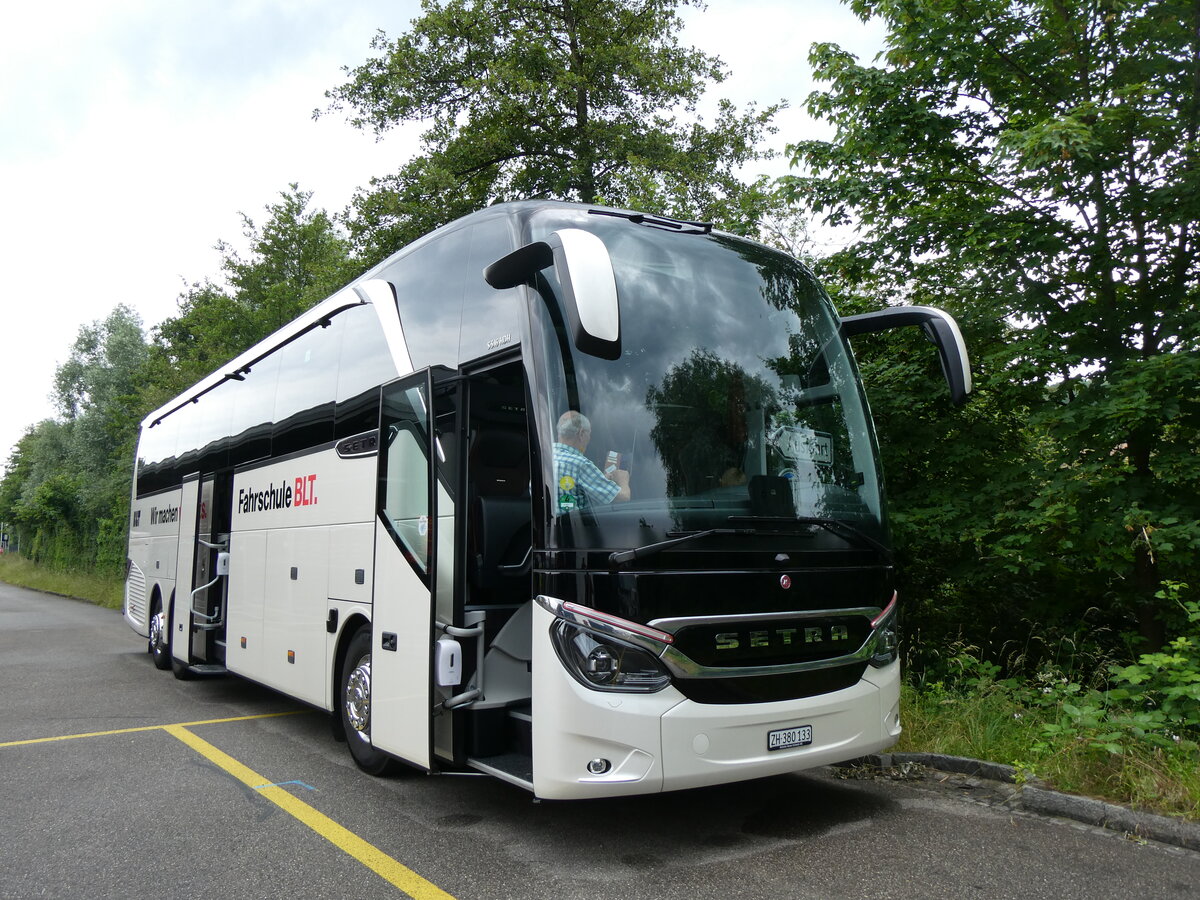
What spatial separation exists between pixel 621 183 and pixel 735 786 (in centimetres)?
1624

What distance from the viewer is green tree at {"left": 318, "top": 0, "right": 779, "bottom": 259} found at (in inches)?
786

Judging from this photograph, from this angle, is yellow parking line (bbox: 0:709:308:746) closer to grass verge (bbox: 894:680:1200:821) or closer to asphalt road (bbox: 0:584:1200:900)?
A: asphalt road (bbox: 0:584:1200:900)

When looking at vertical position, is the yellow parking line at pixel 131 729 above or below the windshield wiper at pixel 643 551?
below

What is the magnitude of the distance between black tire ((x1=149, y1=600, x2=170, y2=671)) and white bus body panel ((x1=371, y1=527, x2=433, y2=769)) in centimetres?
683

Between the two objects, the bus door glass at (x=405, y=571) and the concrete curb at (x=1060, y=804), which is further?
the bus door glass at (x=405, y=571)

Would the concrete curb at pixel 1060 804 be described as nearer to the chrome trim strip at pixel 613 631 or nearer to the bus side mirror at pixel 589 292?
the chrome trim strip at pixel 613 631

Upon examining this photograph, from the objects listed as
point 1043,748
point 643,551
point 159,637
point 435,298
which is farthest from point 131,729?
point 1043,748

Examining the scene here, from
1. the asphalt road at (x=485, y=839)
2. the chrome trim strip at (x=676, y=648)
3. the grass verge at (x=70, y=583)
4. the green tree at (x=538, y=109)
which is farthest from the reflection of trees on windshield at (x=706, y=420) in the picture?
the grass verge at (x=70, y=583)

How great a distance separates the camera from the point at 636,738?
14.1ft

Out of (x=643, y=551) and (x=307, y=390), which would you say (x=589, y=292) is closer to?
(x=643, y=551)

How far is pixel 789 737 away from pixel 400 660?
238 centimetres

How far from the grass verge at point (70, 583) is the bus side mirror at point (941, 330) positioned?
18552 mm

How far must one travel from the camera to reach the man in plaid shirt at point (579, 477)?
4.49m

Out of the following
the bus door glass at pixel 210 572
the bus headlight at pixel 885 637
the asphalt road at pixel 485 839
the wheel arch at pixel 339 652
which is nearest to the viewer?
the asphalt road at pixel 485 839
